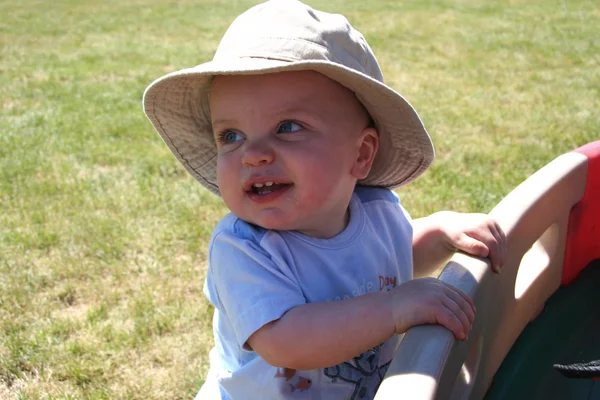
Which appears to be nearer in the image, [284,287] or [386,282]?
[284,287]

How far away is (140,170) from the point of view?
4172mm

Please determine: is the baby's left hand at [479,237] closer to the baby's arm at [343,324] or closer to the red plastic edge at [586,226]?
the baby's arm at [343,324]

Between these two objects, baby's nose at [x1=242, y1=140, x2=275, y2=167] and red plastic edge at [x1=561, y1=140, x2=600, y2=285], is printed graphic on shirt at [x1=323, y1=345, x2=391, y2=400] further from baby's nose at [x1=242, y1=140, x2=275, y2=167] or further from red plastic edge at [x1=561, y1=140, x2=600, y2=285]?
red plastic edge at [x1=561, y1=140, x2=600, y2=285]

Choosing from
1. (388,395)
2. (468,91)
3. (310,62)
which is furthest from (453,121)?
(388,395)

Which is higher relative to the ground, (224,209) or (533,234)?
(533,234)

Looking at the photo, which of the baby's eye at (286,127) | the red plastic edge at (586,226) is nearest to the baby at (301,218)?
the baby's eye at (286,127)

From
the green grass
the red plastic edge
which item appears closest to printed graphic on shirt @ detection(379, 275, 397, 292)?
the red plastic edge

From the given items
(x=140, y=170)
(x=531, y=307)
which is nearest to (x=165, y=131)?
(x=531, y=307)

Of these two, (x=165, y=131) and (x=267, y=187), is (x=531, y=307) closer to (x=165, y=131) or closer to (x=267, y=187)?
(x=267, y=187)

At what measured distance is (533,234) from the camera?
1.74 metres

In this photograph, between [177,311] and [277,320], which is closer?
[277,320]

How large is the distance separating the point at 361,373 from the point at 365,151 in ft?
1.59

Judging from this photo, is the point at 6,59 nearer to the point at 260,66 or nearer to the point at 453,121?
the point at 453,121

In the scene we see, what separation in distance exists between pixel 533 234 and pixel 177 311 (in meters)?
1.42
